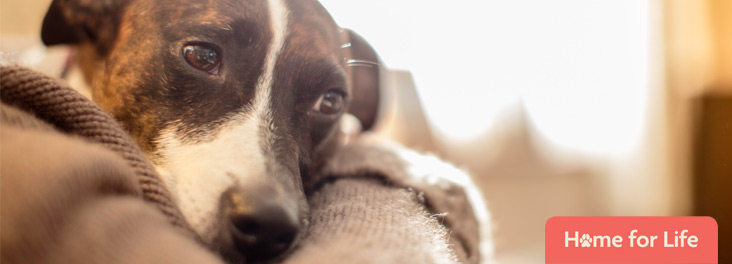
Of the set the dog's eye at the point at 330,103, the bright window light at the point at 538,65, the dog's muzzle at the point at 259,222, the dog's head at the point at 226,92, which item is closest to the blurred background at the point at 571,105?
the bright window light at the point at 538,65

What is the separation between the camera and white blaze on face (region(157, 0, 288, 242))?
2.34ft

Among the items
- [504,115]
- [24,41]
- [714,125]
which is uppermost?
[24,41]

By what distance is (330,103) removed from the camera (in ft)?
3.57

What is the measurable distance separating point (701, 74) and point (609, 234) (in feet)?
6.95

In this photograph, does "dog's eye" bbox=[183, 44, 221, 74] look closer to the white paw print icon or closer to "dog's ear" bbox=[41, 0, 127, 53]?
"dog's ear" bbox=[41, 0, 127, 53]

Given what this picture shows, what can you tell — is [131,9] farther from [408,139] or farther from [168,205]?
[408,139]

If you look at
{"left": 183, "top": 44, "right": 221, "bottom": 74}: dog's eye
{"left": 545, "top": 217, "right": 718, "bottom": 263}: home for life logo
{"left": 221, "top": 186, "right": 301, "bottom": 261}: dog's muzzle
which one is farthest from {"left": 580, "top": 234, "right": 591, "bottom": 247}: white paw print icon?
{"left": 183, "top": 44, "right": 221, "bottom": 74}: dog's eye

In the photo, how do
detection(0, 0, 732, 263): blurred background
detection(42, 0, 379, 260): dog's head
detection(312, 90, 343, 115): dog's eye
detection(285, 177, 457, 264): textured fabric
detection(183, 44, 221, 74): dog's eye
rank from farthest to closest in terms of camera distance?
detection(0, 0, 732, 263): blurred background → detection(312, 90, 343, 115): dog's eye → detection(183, 44, 221, 74): dog's eye → detection(42, 0, 379, 260): dog's head → detection(285, 177, 457, 264): textured fabric

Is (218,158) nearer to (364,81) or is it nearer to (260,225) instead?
(260,225)

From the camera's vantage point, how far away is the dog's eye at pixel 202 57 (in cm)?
89

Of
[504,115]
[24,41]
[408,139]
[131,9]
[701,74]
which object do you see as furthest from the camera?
[504,115]

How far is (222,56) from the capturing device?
879 millimetres

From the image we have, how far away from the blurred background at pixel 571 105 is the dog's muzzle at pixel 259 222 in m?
0.82

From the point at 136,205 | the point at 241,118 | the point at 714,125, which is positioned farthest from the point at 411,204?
the point at 714,125
